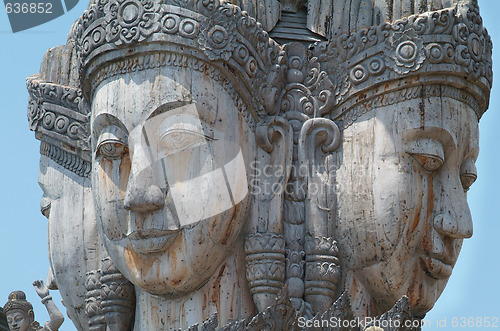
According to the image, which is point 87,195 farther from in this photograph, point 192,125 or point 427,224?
point 427,224

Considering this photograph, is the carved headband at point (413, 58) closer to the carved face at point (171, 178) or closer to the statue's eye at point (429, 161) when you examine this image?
the statue's eye at point (429, 161)

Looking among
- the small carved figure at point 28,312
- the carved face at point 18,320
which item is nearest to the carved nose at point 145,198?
the small carved figure at point 28,312

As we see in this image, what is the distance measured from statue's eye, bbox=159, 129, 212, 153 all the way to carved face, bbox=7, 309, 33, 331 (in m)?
3.12

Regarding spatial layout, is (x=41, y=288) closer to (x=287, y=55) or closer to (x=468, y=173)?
(x=287, y=55)

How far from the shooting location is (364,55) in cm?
1243

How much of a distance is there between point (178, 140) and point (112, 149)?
70 centimetres

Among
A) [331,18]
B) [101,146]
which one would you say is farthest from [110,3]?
[331,18]

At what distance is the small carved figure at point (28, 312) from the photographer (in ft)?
44.6

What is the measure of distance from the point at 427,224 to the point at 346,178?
915 millimetres

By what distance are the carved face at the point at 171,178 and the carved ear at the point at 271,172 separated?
18 cm

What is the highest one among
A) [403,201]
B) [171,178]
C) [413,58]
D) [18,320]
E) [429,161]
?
[413,58]

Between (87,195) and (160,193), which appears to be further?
(87,195)

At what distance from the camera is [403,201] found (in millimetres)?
12117

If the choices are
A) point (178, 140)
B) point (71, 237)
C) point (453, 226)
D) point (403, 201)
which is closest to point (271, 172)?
point (178, 140)
